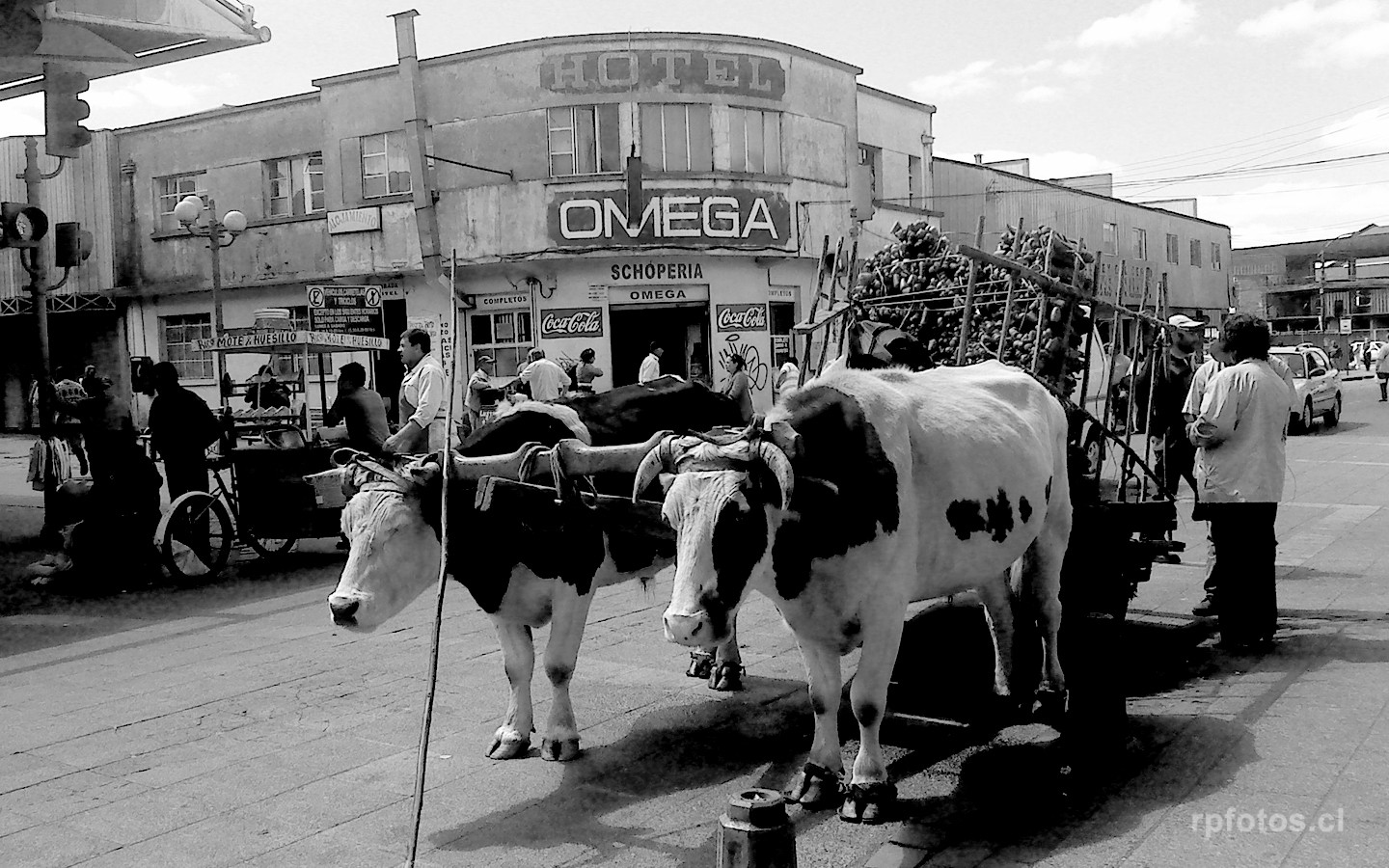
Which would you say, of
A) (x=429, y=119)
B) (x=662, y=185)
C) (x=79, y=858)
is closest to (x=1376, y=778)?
(x=79, y=858)

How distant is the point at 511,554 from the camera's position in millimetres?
5418

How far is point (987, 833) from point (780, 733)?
1517 mm

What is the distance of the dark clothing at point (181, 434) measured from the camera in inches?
438

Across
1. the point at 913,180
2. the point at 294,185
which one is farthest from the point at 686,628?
the point at 913,180

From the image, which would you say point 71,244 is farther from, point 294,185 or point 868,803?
point 294,185

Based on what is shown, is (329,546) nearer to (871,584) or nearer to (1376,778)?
(871,584)

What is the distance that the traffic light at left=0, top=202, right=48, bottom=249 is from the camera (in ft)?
39.3

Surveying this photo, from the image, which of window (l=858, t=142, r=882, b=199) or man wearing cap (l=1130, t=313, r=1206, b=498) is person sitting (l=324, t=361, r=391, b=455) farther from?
window (l=858, t=142, r=882, b=199)

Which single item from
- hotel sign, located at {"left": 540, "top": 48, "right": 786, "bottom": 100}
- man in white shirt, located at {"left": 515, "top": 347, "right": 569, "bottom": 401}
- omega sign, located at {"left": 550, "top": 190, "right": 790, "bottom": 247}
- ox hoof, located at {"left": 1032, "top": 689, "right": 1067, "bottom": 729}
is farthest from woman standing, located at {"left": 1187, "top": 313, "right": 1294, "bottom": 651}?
hotel sign, located at {"left": 540, "top": 48, "right": 786, "bottom": 100}

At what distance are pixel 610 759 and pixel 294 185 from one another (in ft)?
78.9

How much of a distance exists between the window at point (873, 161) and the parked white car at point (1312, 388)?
30.9 feet

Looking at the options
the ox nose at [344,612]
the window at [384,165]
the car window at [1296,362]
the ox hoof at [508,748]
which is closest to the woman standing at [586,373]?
the window at [384,165]

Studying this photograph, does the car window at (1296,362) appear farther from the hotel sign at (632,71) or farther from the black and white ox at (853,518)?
the black and white ox at (853,518)

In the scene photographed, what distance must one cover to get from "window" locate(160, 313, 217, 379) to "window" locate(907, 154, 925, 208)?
1735 cm
